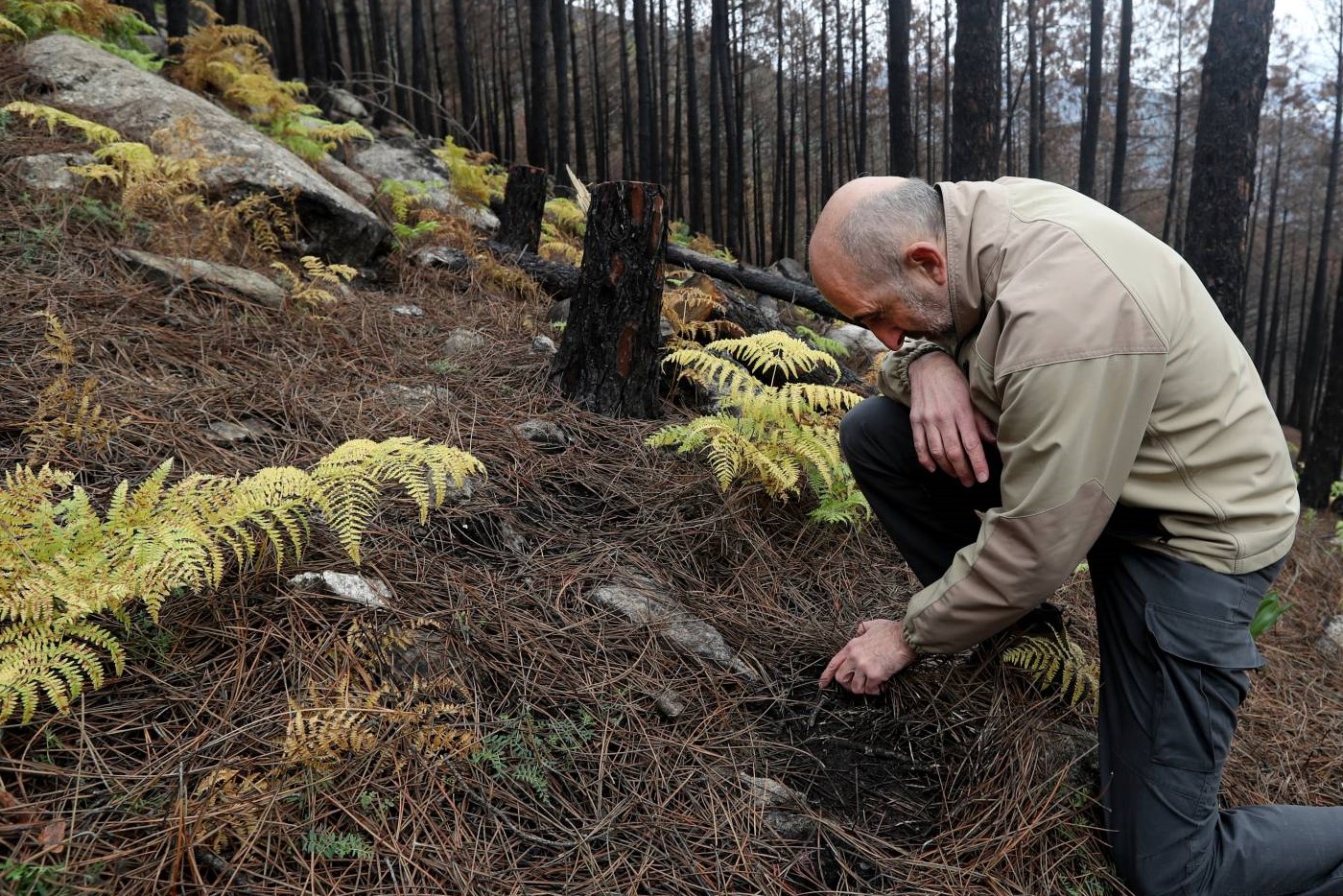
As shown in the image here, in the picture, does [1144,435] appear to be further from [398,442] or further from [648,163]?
[648,163]

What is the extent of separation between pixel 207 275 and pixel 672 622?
3213 millimetres

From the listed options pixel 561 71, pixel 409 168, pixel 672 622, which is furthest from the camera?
pixel 561 71

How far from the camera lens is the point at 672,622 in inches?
101

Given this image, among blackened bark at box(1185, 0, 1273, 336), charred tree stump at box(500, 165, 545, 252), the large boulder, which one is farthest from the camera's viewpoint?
blackened bark at box(1185, 0, 1273, 336)

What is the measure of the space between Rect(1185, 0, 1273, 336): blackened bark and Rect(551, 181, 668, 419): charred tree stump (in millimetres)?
6126

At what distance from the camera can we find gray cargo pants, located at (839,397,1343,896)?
194 centimetres

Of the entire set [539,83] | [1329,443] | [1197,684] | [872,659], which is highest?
[539,83]

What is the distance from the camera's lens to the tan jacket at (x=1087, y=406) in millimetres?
1784


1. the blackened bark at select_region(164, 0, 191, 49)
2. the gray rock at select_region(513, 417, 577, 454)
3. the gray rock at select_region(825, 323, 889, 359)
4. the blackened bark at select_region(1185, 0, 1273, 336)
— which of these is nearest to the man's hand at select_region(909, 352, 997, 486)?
the gray rock at select_region(513, 417, 577, 454)

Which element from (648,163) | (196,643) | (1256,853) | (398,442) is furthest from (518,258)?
(648,163)

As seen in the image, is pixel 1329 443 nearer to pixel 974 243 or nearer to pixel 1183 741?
pixel 1183 741

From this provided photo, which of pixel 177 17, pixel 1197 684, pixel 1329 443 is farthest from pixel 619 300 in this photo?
pixel 1329 443

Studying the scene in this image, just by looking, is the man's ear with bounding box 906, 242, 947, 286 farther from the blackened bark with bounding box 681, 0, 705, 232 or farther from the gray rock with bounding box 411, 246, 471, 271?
the blackened bark with bounding box 681, 0, 705, 232

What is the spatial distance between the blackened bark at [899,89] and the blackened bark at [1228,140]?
426 centimetres
